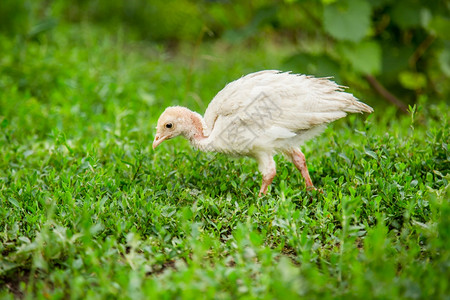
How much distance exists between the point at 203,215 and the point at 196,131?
0.91 metres

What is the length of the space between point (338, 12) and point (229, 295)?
4.52 m

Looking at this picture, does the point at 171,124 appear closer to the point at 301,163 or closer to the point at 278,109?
the point at 278,109

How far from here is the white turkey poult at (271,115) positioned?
413cm

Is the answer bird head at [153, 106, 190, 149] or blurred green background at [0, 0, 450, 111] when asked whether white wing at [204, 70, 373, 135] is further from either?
blurred green background at [0, 0, 450, 111]

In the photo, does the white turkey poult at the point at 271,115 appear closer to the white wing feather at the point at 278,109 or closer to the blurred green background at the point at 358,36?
the white wing feather at the point at 278,109

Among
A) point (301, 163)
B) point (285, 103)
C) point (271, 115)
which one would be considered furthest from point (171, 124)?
point (301, 163)

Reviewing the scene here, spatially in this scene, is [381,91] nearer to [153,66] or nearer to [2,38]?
[153,66]

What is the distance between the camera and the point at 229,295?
2.86 m

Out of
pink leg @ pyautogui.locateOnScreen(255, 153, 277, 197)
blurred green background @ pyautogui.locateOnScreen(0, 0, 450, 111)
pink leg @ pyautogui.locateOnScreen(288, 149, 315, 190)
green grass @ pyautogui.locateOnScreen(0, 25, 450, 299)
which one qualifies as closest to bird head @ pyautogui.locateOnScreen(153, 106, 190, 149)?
green grass @ pyautogui.locateOnScreen(0, 25, 450, 299)

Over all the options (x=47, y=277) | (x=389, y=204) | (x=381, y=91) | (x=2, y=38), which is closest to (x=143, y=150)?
(x=47, y=277)

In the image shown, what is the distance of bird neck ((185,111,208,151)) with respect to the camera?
14.4 ft

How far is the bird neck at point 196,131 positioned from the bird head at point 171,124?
0.15 ft

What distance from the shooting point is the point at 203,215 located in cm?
379

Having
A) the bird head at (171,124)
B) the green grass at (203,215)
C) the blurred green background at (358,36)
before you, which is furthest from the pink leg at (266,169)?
the blurred green background at (358,36)
